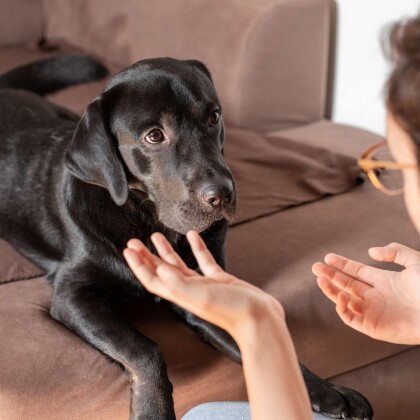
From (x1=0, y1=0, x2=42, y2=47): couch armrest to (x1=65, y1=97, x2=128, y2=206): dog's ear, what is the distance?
232cm

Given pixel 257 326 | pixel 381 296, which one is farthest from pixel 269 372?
pixel 381 296

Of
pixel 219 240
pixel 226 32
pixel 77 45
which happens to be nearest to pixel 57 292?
pixel 219 240

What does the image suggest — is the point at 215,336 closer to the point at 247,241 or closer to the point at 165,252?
the point at 247,241

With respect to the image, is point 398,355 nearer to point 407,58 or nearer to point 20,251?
point 20,251

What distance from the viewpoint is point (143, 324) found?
1.74 metres

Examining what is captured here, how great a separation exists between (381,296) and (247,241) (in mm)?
671

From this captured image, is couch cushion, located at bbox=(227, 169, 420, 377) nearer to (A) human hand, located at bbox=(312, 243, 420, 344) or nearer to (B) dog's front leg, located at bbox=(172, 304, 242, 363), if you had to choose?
(B) dog's front leg, located at bbox=(172, 304, 242, 363)

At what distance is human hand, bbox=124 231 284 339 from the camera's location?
999 millimetres

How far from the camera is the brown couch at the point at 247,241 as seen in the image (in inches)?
62.5

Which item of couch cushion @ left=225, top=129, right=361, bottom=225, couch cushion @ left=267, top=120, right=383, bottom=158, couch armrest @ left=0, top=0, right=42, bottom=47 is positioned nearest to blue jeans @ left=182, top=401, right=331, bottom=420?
couch cushion @ left=225, top=129, right=361, bottom=225

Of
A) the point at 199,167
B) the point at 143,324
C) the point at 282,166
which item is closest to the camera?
the point at 199,167

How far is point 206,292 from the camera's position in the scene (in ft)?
3.29

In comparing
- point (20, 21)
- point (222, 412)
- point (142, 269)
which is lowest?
point (20, 21)

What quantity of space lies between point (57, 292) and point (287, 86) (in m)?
1.37
